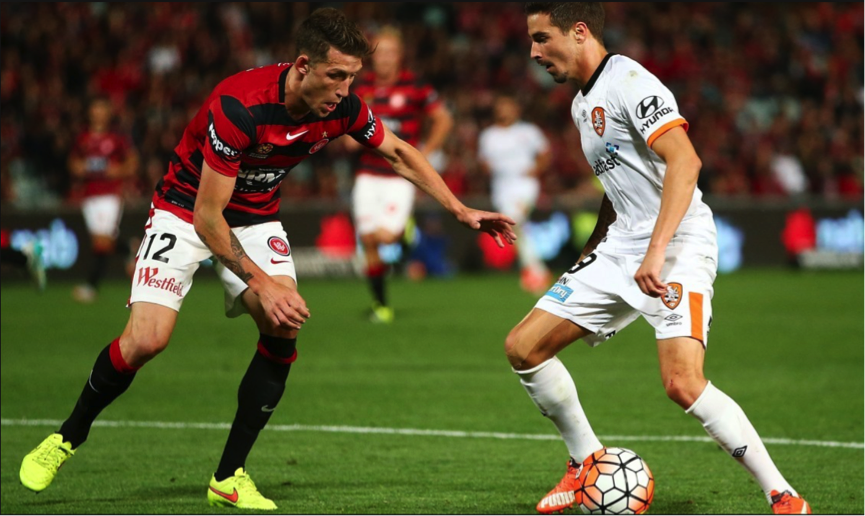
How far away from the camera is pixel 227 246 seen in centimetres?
504

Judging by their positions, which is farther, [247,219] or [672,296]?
[247,219]

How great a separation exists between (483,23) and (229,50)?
548 centimetres

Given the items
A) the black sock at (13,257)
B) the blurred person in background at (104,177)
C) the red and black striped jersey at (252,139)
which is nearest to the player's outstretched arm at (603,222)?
the red and black striped jersey at (252,139)

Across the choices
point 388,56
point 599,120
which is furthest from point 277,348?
point 388,56

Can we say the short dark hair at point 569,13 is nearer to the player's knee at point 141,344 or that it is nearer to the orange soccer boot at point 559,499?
the orange soccer boot at point 559,499

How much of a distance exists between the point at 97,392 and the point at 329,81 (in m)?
1.83

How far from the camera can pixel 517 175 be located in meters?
17.0

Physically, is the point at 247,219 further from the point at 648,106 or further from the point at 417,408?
the point at 417,408

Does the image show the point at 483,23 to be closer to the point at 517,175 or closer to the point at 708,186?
the point at 708,186

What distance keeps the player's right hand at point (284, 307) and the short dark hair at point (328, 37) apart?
3.29 ft

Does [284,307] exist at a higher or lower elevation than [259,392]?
higher

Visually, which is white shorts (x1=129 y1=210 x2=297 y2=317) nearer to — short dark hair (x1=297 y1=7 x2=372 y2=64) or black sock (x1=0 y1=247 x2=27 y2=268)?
short dark hair (x1=297 y1=7 x2=372 y2=64)

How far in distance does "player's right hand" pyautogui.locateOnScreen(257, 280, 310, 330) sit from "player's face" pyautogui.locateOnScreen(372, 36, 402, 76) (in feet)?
24.3

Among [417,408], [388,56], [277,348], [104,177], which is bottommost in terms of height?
[104,177]
